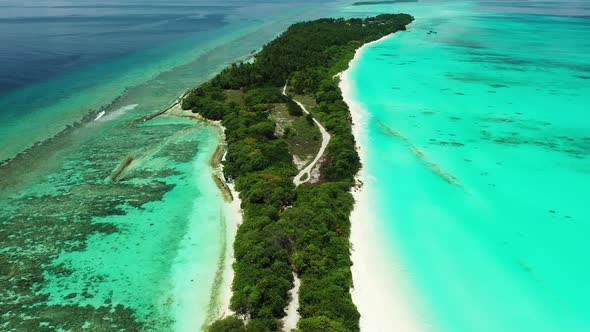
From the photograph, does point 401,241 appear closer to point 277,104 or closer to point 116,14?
point 277,104

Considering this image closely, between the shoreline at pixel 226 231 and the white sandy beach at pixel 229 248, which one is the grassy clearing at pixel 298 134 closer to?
the shoreline at pixel 226 231

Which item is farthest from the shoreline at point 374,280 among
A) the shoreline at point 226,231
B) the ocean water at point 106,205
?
the ocean water at point 106,205

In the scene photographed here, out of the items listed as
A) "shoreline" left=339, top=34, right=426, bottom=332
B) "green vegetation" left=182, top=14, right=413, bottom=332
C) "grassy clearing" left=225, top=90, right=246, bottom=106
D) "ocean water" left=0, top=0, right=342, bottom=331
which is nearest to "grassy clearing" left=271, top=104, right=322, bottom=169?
"green vegetation" left=182, top=14, right=413, bottom=332

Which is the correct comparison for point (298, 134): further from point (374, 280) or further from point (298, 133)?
point (374, 280)

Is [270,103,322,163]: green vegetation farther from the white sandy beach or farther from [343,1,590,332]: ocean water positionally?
the white sandy beach

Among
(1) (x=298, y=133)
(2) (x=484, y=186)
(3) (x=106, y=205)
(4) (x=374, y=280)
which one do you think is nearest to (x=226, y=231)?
(3) (x=106, y=205)

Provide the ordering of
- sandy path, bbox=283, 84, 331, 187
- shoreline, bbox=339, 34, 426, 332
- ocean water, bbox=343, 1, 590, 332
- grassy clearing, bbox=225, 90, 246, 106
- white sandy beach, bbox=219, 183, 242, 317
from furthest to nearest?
grassy clearing, bbox=225, 90, 246, 106
sandy path, bbox=283, 84, 331, 187
ocean water, bbox=343, 1, 590, 332
white sandy beach, bbox=219, 183, 242, 317
shoreline, bbox=339, 34, 426, 332

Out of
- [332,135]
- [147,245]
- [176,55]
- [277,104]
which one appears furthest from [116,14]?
[147,245]
